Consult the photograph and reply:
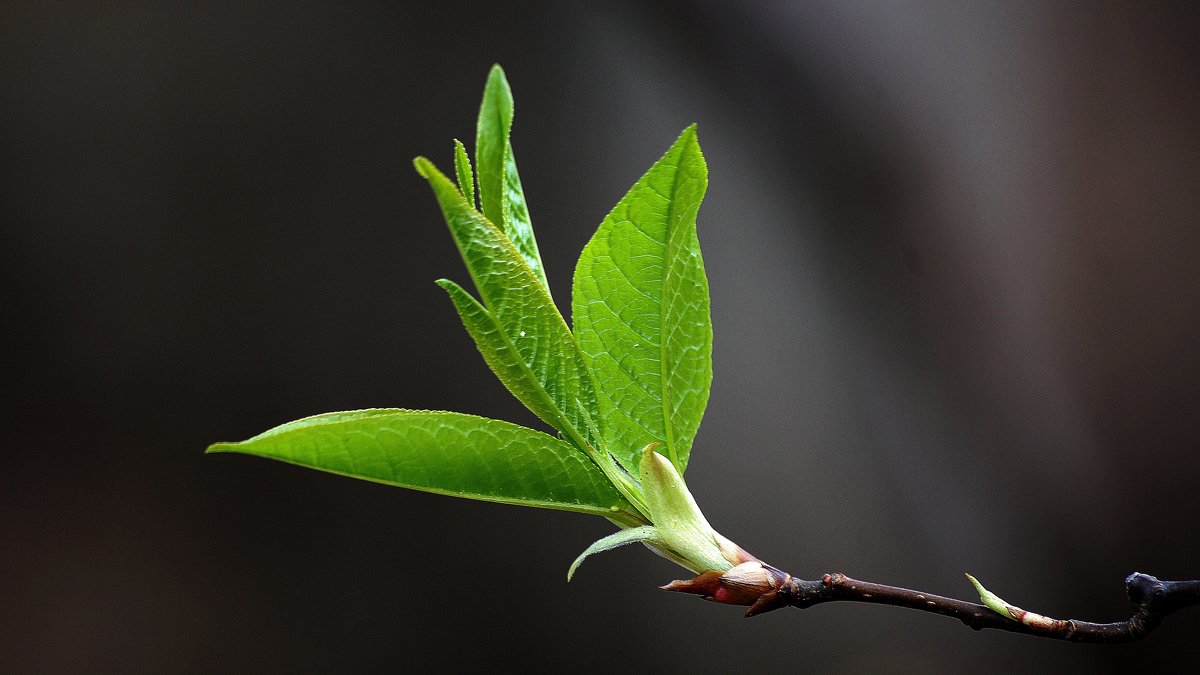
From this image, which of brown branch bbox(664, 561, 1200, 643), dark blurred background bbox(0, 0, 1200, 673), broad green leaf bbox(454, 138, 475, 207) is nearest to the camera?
brown branch bbox(664, 561, 1200, 643)

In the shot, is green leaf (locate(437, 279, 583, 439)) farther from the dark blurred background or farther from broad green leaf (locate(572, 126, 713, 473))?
the dark blurred background

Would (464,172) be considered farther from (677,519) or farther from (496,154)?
(677,519)

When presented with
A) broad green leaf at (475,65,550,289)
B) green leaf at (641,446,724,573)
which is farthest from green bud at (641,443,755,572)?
broad green leaf at (475,65,550,289)

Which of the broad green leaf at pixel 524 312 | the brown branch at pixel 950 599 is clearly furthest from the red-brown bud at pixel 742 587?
the broad green leaf at pixel 524 312

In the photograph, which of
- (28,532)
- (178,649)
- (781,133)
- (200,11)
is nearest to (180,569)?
(178,649)

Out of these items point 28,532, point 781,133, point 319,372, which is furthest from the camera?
point 781,133

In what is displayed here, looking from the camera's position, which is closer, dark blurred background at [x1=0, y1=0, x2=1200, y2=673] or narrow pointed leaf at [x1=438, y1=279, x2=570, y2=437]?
narrow pointed leaf at [x1=438, y1=279, x2=570, y2=437]

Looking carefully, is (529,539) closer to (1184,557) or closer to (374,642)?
(374,642)
